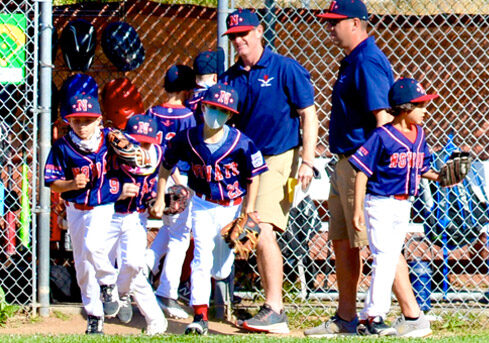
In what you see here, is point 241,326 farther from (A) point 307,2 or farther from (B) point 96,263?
(A) point 307,2

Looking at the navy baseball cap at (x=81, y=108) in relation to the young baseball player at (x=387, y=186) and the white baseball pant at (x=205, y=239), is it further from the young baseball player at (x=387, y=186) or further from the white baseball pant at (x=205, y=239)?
the young baseball player at (x=387, y=186)

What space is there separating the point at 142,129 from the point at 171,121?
0.67 metres

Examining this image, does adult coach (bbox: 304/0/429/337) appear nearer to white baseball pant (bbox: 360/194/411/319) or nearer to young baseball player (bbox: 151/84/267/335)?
white baseball pant (bbox: 360/194/411/319)

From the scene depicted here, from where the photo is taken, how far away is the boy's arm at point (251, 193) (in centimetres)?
574

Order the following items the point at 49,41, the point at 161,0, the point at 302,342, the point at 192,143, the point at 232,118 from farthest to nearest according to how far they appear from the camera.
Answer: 1. the point at 161,0
2. the point at 49,41
3. the point at 232,118
4. the point at 192,143
5. the point at 302,342

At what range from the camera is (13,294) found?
6867 mm

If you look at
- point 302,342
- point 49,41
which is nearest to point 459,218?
point 302,342

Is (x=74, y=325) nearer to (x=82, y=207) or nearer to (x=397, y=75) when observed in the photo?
(x=82, y=207)

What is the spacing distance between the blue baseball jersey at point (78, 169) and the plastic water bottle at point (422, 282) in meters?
2.50

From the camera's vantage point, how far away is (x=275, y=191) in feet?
19.5

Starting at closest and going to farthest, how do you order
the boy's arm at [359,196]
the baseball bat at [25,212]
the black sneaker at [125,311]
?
the boy's arm at [359,196], the black sneaker at [125,311], the baseball bat at [25,212]

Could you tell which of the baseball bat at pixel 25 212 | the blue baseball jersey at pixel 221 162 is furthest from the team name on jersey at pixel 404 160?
the baseball bat at pixel 25 212

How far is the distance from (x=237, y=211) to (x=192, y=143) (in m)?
0.53

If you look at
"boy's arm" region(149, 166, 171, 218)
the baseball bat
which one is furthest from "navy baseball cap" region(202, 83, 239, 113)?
the baseball bat
